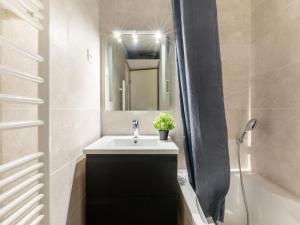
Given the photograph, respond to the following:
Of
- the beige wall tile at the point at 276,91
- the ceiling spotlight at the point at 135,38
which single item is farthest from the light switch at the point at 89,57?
the beige wall tile at the point at 276,91

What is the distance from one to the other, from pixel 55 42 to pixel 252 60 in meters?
1.70

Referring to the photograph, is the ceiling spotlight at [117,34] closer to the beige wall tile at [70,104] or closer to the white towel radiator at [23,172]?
the beige wall tile at [70,104]

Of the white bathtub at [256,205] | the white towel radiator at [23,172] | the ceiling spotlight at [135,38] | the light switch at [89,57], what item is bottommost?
the white bathtub at [256,205]

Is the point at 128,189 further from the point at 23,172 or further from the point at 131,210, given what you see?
the point at 23,172

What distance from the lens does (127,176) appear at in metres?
1.35

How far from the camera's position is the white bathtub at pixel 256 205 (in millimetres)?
1242

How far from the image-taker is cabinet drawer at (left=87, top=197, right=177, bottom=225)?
4.45ft

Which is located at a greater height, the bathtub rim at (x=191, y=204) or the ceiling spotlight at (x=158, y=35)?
the ceiling spotlight at (x=158, y=35)

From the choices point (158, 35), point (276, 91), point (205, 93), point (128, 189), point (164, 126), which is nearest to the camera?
point (205, 93)

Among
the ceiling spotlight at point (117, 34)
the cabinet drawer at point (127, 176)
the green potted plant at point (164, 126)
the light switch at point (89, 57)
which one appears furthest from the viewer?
the ceiling spotlight at point (117, 34)

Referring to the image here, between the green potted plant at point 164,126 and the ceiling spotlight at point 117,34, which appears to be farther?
the ceiling spotlight at point 117,34

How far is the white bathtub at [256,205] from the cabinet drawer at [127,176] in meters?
0.19

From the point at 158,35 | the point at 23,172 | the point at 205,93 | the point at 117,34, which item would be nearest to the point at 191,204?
the point at 205,93

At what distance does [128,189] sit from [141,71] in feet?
3.62
